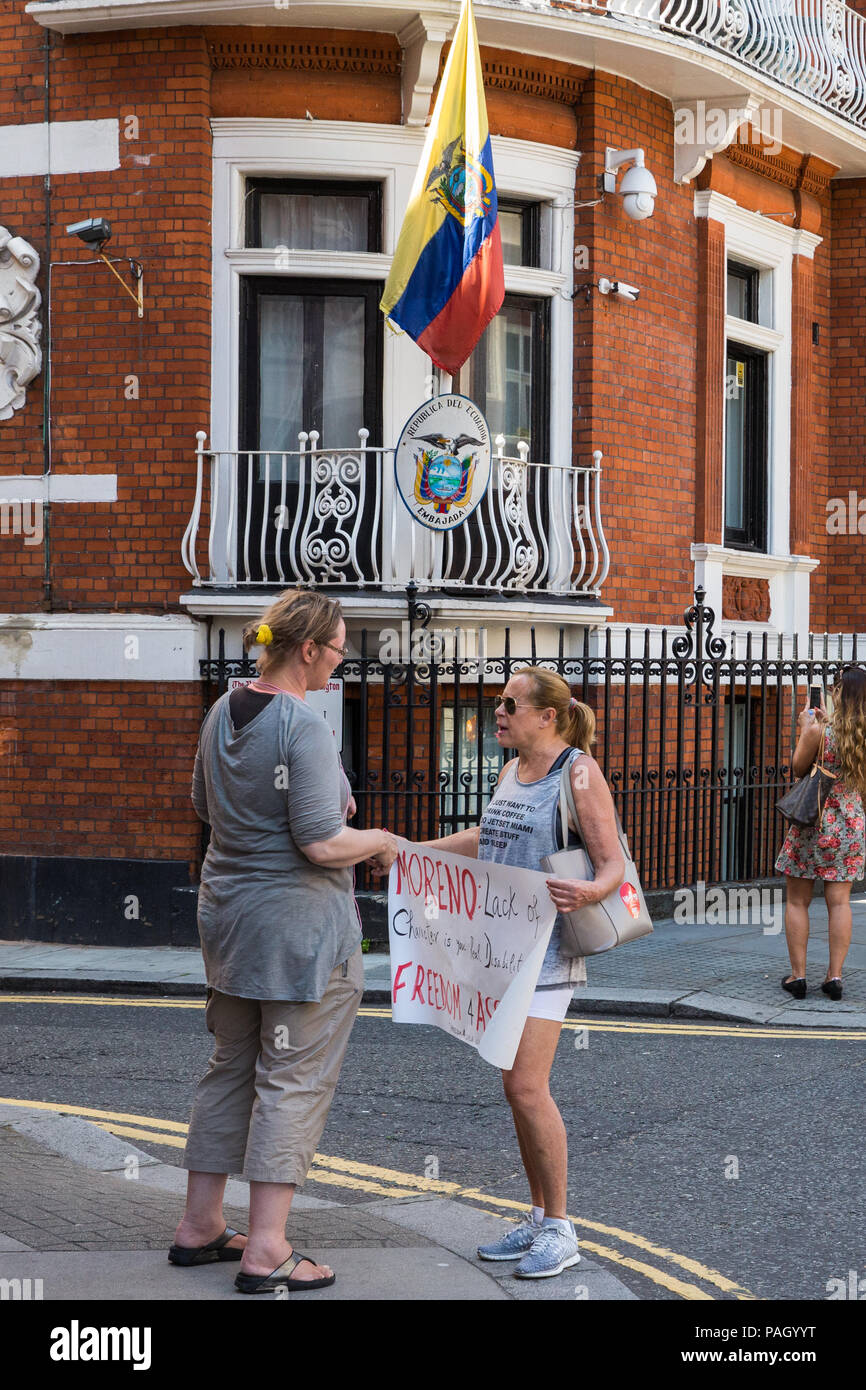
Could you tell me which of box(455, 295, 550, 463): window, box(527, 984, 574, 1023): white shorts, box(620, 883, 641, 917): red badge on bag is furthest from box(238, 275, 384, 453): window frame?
box(527, 984, 574, 1023): white shorts

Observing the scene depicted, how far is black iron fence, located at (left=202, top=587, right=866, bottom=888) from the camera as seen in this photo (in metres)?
11.0

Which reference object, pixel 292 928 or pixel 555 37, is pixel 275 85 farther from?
pixel 292 928

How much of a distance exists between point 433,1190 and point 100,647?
6707mm

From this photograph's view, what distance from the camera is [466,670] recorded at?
A: 11.2 meters

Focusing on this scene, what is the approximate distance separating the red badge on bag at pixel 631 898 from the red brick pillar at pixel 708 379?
8929mm

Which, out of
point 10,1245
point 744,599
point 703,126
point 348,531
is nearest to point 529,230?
point 703,126

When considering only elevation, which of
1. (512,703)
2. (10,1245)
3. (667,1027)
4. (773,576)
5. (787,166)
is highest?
(787,166)

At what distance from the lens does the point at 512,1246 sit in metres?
4.65

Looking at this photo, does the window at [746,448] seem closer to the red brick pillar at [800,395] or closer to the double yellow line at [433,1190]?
the red brick pillar at [800,395]

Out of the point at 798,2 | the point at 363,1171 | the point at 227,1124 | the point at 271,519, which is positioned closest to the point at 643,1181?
the point at 363,1171

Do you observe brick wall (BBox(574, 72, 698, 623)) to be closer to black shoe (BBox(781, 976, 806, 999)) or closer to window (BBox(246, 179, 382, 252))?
window (BBox(246, 179, 382, 252))

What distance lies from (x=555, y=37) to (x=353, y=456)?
11.3 feet

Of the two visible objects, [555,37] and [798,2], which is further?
[798,2]

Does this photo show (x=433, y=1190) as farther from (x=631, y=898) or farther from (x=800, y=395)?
(x=800, y=395)
